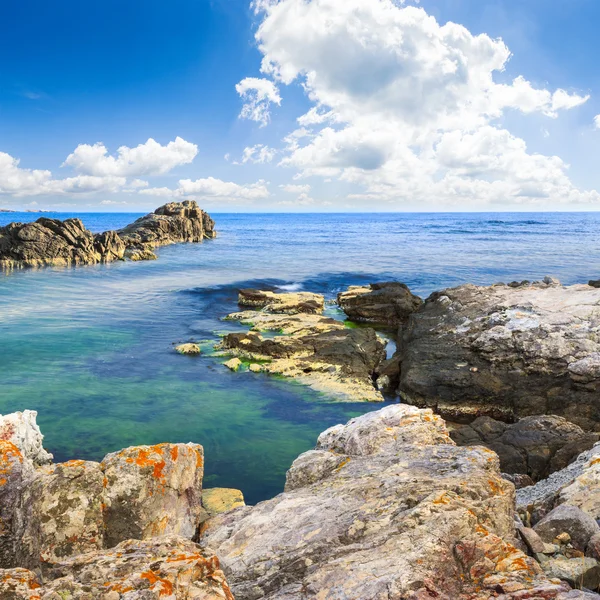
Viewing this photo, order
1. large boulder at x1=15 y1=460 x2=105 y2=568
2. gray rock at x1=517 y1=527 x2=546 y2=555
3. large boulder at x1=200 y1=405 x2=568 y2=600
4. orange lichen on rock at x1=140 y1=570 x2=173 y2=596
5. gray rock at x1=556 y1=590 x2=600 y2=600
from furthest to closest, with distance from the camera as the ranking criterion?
1. large boulder at x1=15 y1=460 x2=105 y2=568
2. gray rock at x1=517 y1=527 x2=546 y2=555
3. large boulder at x1=200 y1=405 x2=568 y2=600
4. gray rock at x1=556 y1=590 x2=600 y2=600
5. orange lichen on rock at x1=140 y1=570 x2=173 y2=596

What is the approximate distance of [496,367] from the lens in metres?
16.5

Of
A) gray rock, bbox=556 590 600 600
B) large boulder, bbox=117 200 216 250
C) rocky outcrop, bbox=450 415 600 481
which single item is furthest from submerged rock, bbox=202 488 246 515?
large boulder, bbox=117 200 216 250

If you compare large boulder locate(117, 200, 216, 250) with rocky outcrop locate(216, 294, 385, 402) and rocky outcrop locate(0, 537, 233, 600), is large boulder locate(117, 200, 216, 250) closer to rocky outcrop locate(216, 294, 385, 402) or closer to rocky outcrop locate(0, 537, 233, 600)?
rocky outcrop locate(216, 294, 385, 402)

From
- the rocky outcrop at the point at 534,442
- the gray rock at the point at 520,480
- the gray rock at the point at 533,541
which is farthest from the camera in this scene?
the rocky outcrop at the point at 534,442

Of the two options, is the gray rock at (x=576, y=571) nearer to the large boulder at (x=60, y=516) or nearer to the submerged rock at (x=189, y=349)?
the large boulder at (x=60, y=516)

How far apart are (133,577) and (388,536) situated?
2.43 m

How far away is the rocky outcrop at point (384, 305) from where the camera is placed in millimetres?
28131

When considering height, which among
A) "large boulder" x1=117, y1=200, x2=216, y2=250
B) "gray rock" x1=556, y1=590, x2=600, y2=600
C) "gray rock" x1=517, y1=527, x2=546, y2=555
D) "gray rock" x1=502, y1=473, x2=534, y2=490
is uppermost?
"large boulder" x1=117, y1=200, x2=216, y2=250

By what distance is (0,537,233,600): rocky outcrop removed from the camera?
3.61 metres

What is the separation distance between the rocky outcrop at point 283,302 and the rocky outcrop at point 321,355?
492 cm

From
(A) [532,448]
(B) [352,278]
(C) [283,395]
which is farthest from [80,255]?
(A) [532,448]

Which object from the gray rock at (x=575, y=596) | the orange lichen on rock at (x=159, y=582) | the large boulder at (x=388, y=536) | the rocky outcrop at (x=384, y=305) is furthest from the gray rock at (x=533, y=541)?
the rocky outcrop at (x=384, y=305)

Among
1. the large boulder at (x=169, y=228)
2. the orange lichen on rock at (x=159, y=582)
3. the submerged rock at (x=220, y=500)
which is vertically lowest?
the submerged rock at (x=220, y=500)

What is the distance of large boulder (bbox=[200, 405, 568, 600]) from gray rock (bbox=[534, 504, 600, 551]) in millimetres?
620
